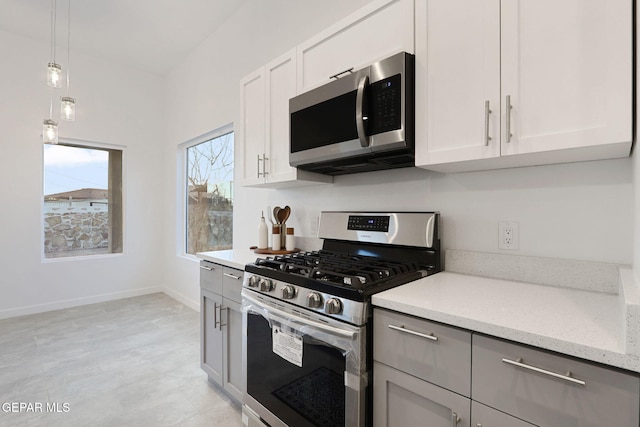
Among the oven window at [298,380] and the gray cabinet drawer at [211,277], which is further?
the gray cabinet drawer at [211,277]

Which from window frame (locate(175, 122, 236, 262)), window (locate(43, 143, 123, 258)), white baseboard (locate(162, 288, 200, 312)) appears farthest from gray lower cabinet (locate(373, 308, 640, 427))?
window (locate(43, 143, 123, 258))

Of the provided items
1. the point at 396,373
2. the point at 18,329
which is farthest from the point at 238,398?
the point at 18,329

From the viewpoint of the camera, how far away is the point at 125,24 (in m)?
3.44

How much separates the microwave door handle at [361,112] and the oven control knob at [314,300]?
2.41ft

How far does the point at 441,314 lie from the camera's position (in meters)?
0.99

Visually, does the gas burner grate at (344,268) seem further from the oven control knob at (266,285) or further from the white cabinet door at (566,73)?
the white cabinet door at (566,73)

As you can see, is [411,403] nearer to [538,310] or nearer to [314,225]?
[538,310]

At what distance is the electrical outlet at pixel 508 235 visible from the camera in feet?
4.67

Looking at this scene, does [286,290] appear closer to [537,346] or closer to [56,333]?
[537,346]

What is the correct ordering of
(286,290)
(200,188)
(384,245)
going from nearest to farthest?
(286,290)
(384,245)
(200,188)

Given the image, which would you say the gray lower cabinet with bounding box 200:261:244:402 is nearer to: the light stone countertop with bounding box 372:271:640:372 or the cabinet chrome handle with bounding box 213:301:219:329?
the cabinet chrome handle with bounding box 213:301:219:329

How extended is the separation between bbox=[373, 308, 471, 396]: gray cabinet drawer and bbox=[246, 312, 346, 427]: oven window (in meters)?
0.20

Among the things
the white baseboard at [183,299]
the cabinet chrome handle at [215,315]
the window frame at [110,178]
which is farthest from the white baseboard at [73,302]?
the cabinet chrome handle at [215,315]

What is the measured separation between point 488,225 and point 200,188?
11.9ft
